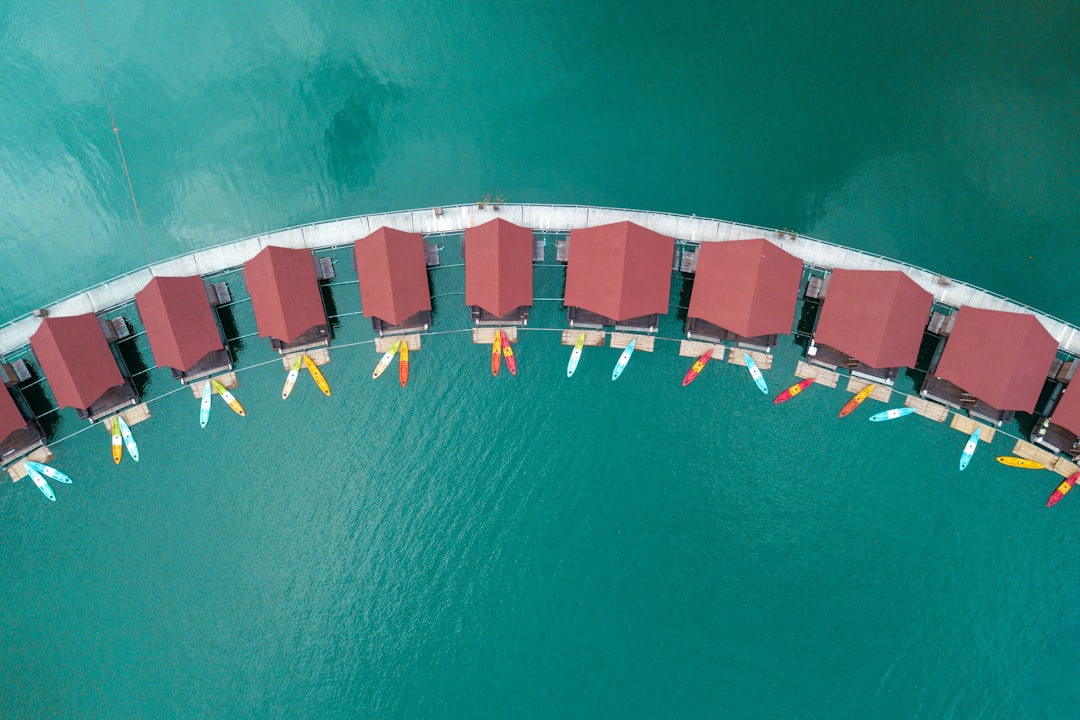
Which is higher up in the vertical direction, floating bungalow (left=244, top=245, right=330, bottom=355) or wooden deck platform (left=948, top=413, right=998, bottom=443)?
floating bungalow (left=244, top=245, right=330, bottom=355)

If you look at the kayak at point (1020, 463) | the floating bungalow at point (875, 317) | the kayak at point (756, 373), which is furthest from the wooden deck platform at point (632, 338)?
the kayak at point (1020, 463)


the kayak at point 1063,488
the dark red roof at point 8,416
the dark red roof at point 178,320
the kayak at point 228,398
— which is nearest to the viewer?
the dark red roof at point 8,416

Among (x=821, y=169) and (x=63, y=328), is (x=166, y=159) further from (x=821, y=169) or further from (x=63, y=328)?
(x=821, y=169)

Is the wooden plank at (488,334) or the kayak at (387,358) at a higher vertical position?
the wooden plank at (488,334)

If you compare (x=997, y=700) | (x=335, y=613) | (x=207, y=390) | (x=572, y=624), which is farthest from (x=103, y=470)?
(x=997, y=700)

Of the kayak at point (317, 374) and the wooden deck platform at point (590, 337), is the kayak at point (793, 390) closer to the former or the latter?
the wooden deck platform at point (590, 337)

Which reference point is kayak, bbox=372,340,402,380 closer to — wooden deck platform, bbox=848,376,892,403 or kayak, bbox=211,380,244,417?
kayak, bbox=211,380,244,417

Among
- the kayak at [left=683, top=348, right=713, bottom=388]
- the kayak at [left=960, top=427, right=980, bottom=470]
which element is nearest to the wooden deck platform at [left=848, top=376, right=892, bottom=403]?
the kayak at [left=960, top=427, right=980, bottom=470]
